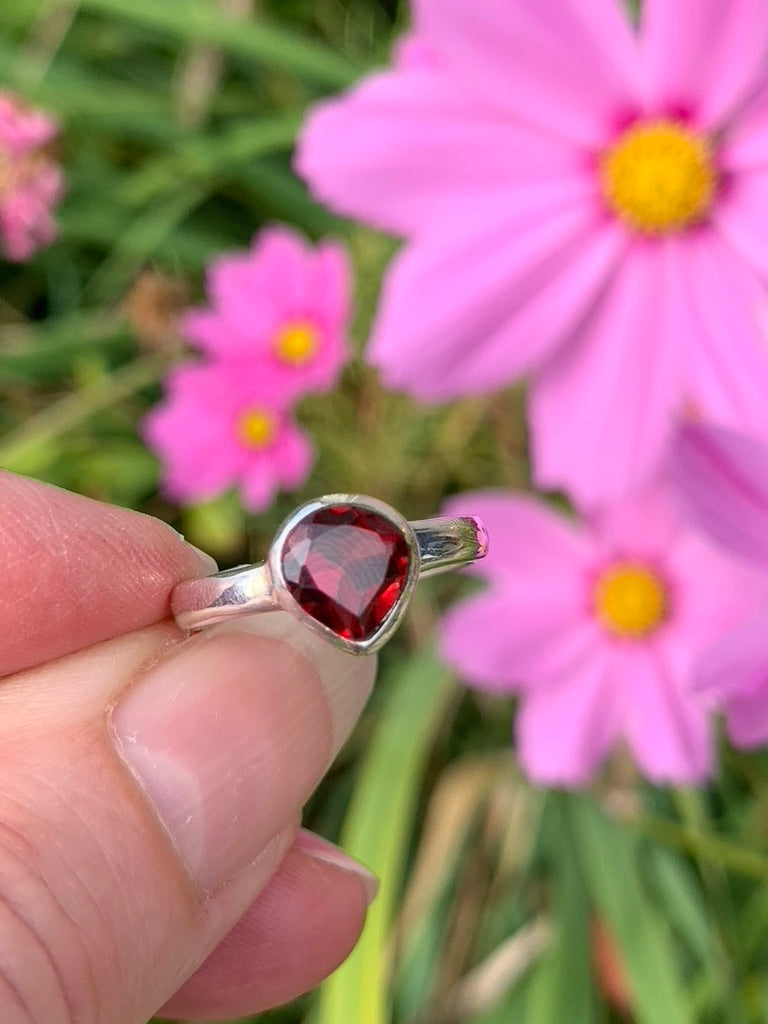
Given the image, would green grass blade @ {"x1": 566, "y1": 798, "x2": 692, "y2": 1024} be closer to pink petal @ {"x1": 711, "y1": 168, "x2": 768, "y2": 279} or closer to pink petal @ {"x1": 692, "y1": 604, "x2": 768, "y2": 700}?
pink petal @ {"x1": 692, "y1": 604, "x2": 768, "y2": 700}

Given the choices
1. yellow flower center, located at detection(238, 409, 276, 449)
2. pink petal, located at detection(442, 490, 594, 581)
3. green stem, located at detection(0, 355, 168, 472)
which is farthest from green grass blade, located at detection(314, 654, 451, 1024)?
green stem, located at detection(0, 355, 168, 472)

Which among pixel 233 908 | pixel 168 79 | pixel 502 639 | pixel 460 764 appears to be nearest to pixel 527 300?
pixel 502 639

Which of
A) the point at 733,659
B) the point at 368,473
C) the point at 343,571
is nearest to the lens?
the point at 343,571

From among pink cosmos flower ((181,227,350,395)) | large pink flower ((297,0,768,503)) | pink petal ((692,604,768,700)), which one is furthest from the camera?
pink cosmos flower ((181,227,350,395))

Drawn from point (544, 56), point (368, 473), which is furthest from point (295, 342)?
point (544, 56)

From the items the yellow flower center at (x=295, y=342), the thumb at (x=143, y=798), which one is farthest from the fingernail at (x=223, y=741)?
the yellow flower center at (x=295, y=342)

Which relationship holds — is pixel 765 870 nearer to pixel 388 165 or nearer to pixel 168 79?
pixel 388 165

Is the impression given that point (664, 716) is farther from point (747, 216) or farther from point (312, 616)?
point (312, 616)
